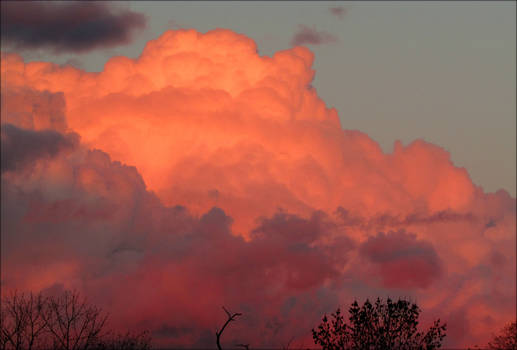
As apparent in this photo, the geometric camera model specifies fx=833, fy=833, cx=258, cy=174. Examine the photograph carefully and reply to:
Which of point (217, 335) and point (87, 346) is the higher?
point (87, 346)

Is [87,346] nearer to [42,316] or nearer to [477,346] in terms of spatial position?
[42,316]

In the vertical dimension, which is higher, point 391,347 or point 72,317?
point 72,317

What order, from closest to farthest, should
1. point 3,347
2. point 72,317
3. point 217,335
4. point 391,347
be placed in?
1. point 217,335
2. point 391,347
3. point 3,347
4. point 72,317

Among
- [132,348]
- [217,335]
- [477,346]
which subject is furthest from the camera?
[477,346]

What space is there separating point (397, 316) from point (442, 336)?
3525mm

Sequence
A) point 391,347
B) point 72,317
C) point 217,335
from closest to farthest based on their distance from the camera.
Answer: point 217,335 → point 391,347 → point 72,317

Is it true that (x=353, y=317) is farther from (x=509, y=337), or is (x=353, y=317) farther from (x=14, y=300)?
(x=509, y=337)

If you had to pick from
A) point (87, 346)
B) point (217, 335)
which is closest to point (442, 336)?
point (217, 335)

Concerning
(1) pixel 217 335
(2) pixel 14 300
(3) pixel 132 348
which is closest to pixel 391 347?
(1) pixel 217 335

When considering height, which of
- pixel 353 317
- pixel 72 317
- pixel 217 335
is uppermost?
pixel 72 317

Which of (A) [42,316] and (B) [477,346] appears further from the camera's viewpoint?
(B) [477,346]

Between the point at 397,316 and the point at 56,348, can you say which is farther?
the point at 56,348

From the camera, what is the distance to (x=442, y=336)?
194ft

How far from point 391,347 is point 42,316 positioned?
121 feet
